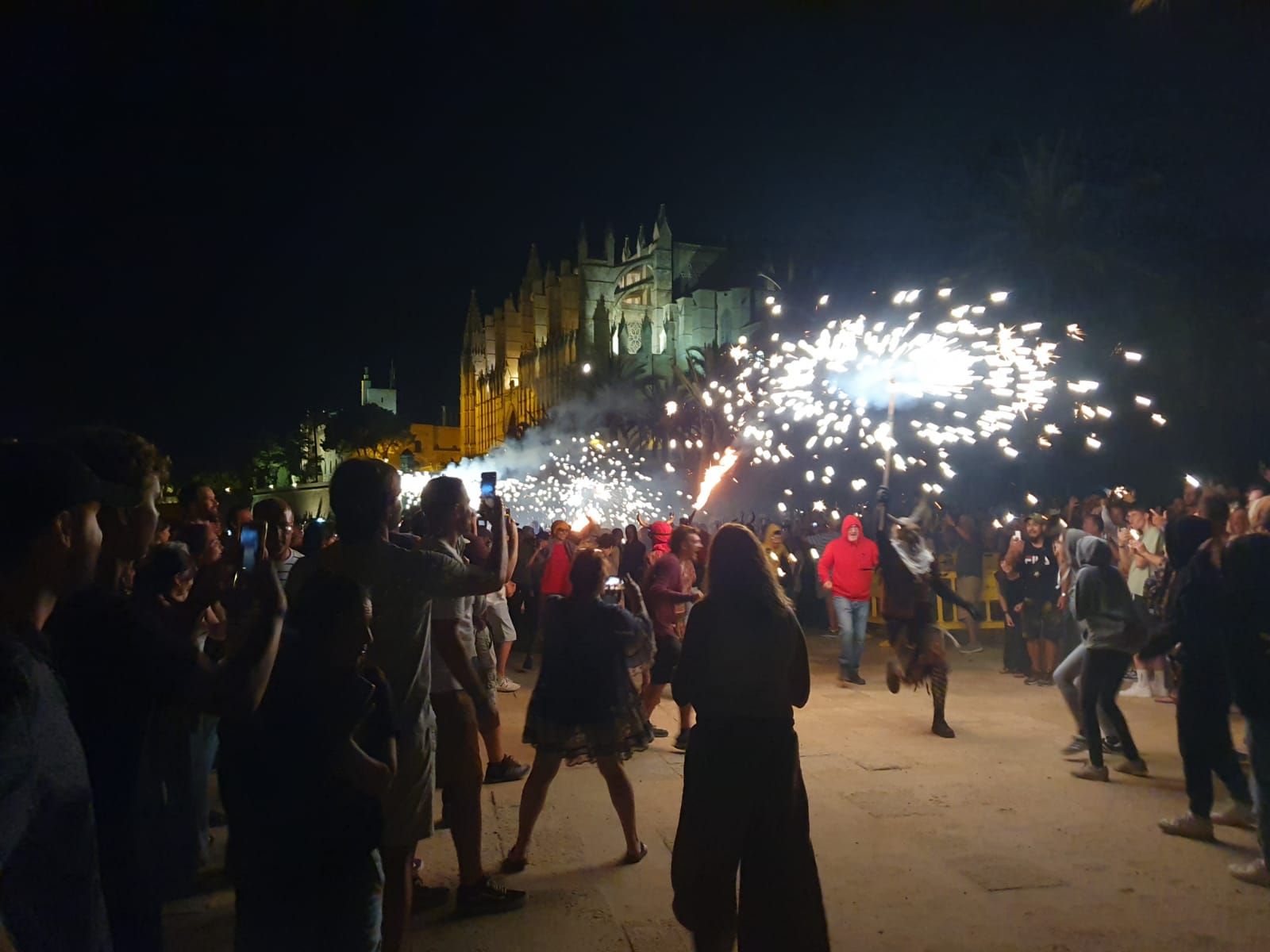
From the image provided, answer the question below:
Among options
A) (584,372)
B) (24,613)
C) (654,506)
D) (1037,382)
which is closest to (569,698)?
(24,613)

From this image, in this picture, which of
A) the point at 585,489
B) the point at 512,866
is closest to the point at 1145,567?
the point at 512,866

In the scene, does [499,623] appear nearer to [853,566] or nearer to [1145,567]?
[853,566]

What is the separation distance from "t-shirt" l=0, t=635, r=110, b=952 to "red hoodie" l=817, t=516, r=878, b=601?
865 cm

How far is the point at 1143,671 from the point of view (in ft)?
30.1

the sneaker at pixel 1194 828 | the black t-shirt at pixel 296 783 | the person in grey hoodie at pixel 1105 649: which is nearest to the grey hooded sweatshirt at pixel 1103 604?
the person in grey hoodie at pixel 1105 649

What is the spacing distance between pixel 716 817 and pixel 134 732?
199cm

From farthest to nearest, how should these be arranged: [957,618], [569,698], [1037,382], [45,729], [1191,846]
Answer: [957,618], [1037,382], [1191,846], [569,698], [45,729]

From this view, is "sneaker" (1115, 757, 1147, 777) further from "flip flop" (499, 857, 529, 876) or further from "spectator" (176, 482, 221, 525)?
"spectator" (176, 482, 221, 525)

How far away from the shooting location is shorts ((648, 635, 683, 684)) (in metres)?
7.05

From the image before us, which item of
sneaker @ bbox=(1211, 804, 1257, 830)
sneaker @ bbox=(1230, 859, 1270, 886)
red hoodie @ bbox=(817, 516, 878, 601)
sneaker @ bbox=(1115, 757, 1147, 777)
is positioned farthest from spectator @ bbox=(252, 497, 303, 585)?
red hoodie @ bbox=(817, 516, 878, 601)

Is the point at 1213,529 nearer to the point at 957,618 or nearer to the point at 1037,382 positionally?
the point at 1037,382

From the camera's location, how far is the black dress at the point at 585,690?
4414 mm

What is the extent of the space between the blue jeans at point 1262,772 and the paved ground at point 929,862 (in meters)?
0.28

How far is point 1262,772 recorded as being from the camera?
4.27 m
